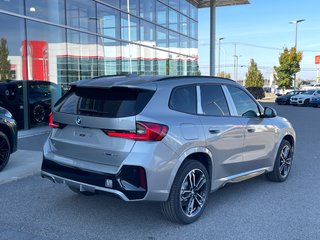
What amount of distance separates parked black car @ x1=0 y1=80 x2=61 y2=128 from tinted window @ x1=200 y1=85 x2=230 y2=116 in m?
8.67

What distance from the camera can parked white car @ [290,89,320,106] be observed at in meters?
31.6

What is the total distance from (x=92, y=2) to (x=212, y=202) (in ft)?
40.6

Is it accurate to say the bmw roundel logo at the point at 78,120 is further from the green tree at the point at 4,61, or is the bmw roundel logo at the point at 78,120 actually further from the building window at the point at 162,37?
the building window at the point at 162,37

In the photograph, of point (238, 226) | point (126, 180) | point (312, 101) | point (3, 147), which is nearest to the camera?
point (126, 180)

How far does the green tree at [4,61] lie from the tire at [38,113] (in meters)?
1.45

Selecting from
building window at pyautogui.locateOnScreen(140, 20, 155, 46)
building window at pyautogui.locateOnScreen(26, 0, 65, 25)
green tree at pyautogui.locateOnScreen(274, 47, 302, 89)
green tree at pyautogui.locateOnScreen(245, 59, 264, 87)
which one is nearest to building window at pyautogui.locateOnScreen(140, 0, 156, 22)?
building window at pyautogui.locateOnScreen(140, 20, 155, 46)

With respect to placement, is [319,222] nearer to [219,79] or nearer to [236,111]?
[236,111]

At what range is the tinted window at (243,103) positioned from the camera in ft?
17.8

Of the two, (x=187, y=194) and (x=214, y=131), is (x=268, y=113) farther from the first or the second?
(x=187, y=194)

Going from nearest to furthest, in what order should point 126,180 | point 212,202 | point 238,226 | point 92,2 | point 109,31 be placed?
point 126,180 → point 238,226 → point 212,202 → point 92,2 → point 109,31

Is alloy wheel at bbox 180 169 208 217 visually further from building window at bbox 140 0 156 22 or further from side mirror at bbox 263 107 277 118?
building window at bbox 140 0 156 22

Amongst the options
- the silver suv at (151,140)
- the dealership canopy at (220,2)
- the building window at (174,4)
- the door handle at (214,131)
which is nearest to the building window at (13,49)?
the silver suv at (151,140)

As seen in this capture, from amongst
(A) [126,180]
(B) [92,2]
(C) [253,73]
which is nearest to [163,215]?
(A) [126,180]

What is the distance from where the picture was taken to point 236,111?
5.34 m
